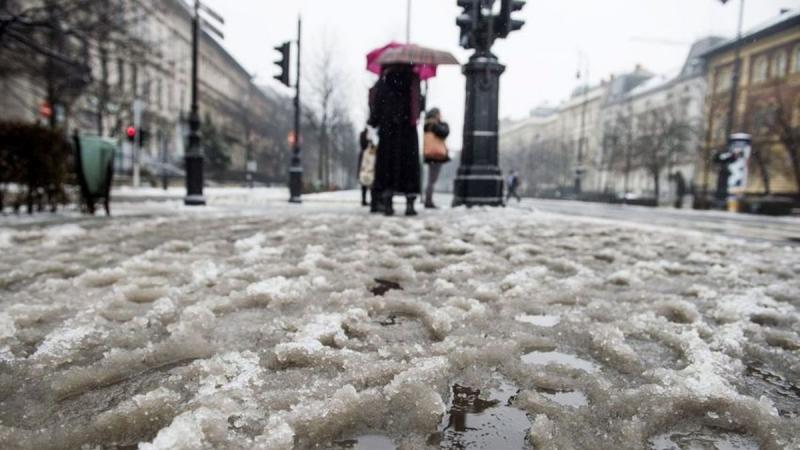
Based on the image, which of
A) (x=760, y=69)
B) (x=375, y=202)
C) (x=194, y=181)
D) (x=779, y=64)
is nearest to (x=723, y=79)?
(x=760, y=69)

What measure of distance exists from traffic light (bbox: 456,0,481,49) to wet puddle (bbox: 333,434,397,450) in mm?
8841

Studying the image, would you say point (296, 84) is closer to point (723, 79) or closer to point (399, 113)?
point (399, 113)

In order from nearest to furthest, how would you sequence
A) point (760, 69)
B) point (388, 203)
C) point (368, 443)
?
point (368, 443), point (388, 203), point (760, 69)

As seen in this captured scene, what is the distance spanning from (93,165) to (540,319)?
6591 millimetres

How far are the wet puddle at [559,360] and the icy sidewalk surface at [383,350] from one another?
0.04ft

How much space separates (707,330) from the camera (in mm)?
2273

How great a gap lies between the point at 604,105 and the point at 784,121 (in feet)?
149

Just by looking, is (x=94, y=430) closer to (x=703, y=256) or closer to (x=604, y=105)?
(x=703, y=256)

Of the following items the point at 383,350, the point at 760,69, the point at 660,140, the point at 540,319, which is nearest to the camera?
the point at 383,350

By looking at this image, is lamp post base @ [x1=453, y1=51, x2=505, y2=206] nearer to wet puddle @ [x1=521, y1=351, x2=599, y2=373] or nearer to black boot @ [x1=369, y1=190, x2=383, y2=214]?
black boot @ [x1=369, y1=190, x2=383, y2=214]

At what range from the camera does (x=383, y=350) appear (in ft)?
6.20

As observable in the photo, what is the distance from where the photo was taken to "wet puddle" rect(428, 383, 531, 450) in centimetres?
132

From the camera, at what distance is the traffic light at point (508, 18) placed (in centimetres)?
840

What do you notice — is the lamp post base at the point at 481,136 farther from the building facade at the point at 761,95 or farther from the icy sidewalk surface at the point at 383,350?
the building facade at the point at 761,95
